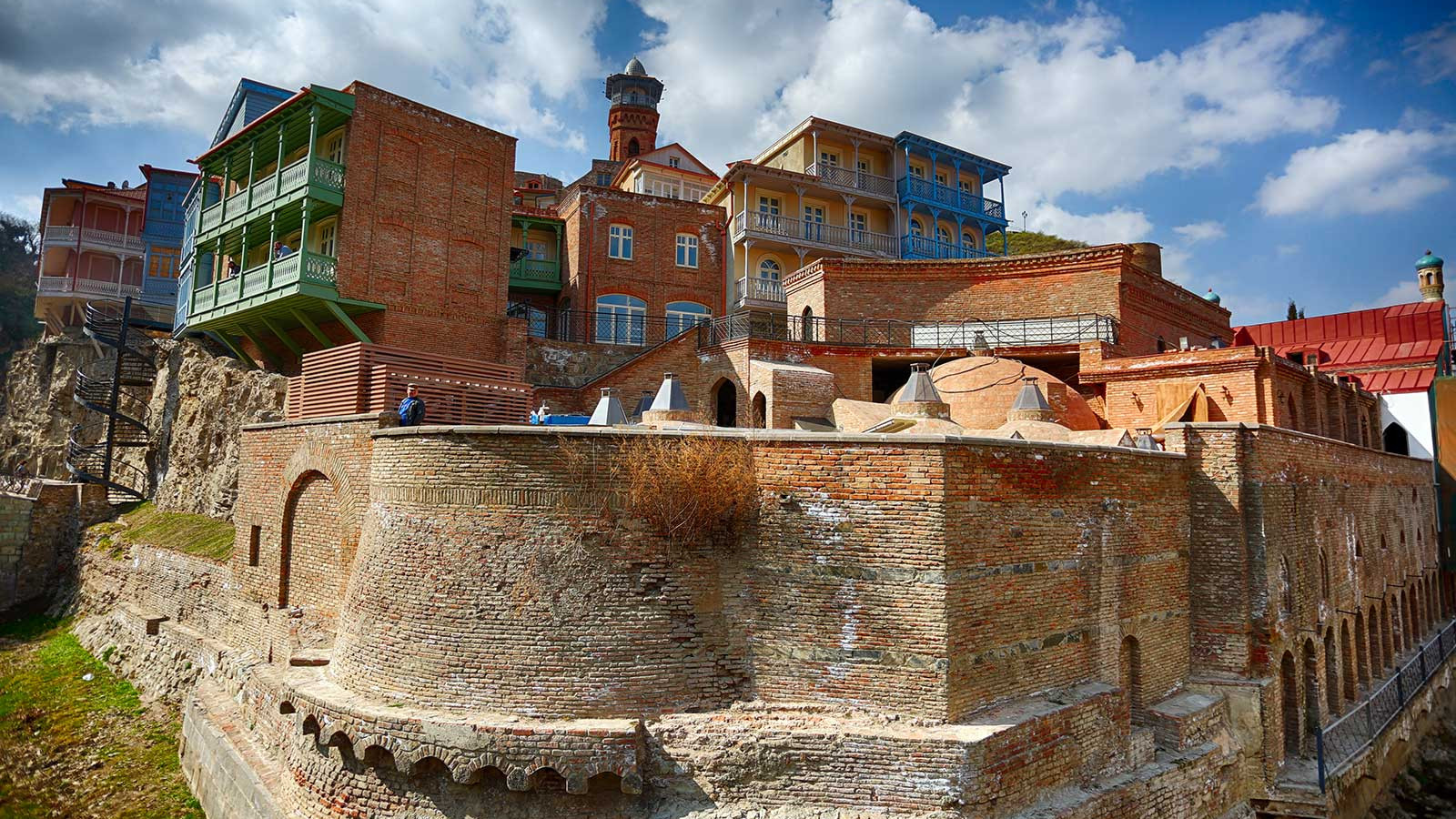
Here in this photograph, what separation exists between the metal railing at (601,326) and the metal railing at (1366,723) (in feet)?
63.8

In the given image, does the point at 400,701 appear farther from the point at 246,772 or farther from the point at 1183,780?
the point at 1183,780

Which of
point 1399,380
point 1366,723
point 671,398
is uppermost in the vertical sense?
point 1399,380

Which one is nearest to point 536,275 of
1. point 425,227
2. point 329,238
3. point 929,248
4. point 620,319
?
point 620,319

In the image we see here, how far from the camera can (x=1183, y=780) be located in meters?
10.5

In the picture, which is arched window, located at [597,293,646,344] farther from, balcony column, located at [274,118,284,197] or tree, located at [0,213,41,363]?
tree, located at [0,213,41,363]

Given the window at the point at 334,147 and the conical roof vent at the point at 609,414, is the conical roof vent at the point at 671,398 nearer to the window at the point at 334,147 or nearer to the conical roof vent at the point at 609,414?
the conical roof vent at the point at 609,414

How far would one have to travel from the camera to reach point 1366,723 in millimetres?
15555

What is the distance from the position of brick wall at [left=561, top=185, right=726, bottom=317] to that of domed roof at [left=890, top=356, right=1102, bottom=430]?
11920 mm

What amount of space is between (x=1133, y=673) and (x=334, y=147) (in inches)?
822

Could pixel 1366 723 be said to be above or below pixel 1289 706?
below

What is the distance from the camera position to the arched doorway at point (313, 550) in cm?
1210

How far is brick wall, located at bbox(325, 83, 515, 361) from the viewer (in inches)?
774

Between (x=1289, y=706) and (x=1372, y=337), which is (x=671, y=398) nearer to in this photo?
(x=1289, y=706)

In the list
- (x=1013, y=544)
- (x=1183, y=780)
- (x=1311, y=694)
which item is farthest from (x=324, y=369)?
(x=1311, y=694)
